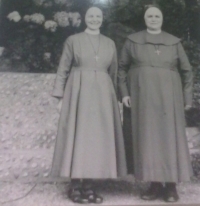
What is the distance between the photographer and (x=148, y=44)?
7.29 feet

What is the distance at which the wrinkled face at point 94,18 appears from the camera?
2.18 metres

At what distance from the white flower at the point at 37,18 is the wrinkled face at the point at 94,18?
26 cm

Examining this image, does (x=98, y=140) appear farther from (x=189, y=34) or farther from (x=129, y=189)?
(x=189, y=34)

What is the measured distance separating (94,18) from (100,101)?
0.48m

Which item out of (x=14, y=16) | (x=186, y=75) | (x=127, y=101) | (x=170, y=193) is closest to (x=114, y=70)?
(x=127, y=101)

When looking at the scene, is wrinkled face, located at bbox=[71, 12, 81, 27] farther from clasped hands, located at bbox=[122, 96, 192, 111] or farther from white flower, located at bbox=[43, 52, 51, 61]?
clasped hands, located at bbox=[122, 96, 192, 111]

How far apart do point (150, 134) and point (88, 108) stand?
0.37m

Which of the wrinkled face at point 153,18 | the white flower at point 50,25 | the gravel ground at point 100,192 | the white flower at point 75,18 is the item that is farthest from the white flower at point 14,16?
the gravel ground at point 100,192

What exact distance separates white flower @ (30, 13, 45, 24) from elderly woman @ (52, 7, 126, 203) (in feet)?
0.65

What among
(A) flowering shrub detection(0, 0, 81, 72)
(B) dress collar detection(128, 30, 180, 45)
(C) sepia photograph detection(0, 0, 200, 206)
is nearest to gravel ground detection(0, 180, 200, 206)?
(C) sepia photograph detection(0, 0, 200, 206)

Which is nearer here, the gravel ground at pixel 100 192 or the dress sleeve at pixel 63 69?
the gravel ground at pixel 100 192

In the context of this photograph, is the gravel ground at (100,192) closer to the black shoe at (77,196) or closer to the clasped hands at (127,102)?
the black shoe at (77,196)

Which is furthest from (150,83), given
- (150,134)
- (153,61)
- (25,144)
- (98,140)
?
(25,144)

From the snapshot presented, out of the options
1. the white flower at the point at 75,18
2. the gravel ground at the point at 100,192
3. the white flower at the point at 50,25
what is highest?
the white flower at the point at 75,18
